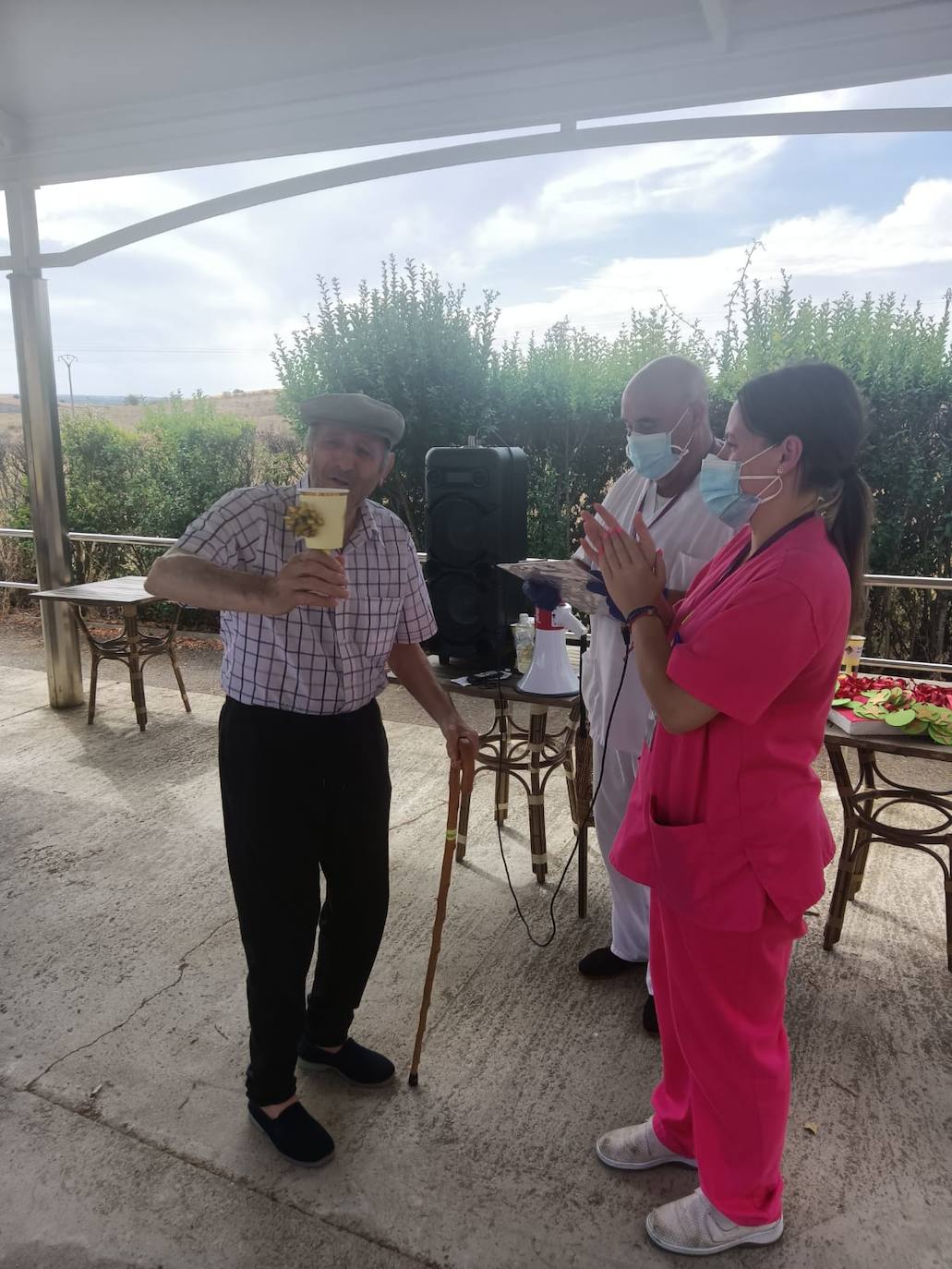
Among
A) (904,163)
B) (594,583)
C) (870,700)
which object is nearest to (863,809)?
(870,700)

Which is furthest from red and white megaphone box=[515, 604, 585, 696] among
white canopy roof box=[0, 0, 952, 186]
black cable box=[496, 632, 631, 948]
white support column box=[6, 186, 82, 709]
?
white support column box=[6, 186, 82, 709]

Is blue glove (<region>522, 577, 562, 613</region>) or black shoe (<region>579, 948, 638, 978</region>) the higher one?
blue glove (<region>522, 577, 562, 613</region>)

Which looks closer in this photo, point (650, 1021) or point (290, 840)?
point (290, 840)

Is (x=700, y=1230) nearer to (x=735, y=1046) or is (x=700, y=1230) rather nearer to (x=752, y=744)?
(x=735, y=1046)

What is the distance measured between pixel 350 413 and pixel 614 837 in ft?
4.74

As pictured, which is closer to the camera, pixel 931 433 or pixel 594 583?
pixel 594 583

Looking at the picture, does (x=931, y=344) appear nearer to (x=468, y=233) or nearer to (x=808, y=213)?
(x=808, y=213)

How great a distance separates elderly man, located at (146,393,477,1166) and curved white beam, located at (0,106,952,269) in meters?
2.22

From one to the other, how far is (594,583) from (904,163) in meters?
5.89

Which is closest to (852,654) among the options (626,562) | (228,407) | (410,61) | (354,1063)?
(626,562)

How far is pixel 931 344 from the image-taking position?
499 centimetres

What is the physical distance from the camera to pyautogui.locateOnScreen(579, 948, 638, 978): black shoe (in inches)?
100

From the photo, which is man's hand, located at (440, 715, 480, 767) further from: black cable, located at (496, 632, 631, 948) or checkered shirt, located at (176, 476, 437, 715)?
black cable, located at (496, 632, 631, 948)

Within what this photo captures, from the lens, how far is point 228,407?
28.7ft
